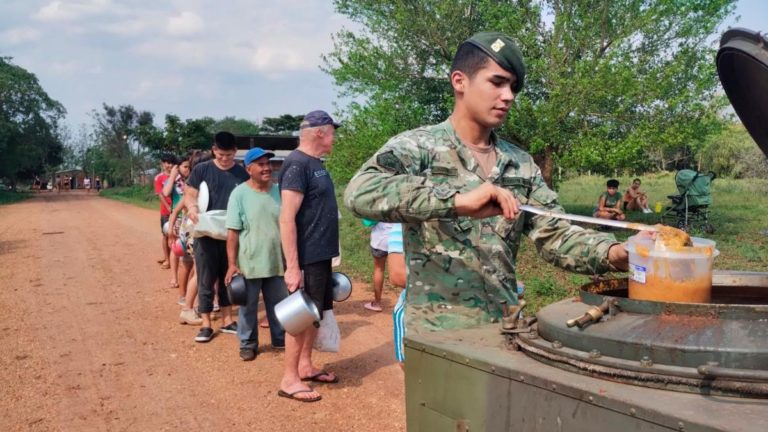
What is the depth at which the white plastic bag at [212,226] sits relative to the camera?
20.3 ft

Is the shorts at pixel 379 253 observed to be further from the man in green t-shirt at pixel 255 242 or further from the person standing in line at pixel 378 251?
the man in green t-shirt at pixel 255 242

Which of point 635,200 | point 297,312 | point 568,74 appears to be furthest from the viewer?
point 635,200

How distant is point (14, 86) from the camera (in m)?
42.5

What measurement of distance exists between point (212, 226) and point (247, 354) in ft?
3.92

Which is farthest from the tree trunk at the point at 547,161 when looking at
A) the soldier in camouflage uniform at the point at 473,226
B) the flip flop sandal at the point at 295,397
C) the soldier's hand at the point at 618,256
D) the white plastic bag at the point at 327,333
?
the soldier's hand at the point at 618,256

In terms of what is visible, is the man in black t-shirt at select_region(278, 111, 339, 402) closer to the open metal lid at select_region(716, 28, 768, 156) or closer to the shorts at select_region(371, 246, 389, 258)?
the shorts at select_region(371, 246, 389, 258)

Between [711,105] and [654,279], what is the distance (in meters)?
11.7

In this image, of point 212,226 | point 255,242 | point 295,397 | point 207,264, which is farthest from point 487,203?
point 207,264

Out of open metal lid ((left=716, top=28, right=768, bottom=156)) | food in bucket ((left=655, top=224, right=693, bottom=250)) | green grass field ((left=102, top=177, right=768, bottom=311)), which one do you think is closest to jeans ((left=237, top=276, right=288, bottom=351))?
green grass field ((left=102, top=177, right=768, bottom=311))

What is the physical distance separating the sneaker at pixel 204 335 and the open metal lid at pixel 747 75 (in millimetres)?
5033

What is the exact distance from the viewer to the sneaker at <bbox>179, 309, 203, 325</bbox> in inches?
277

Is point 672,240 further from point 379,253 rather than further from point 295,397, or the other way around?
point 379,253

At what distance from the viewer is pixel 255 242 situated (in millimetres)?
5539

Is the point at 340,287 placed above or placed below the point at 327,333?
above
